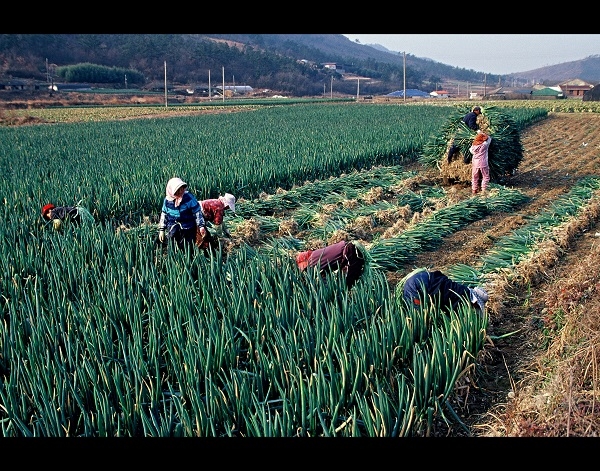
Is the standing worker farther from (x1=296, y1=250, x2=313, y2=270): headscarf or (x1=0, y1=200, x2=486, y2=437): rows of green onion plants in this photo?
(x1=0, y1=200, x2=486, y2=437): rows of green onion plants

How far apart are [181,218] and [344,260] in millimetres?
2024

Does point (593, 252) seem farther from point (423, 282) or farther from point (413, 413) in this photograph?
point (413, 413)

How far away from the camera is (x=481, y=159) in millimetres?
9852

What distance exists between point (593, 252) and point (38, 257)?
583 cm

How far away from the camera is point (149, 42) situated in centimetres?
8238

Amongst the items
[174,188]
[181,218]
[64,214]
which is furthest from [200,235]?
[64,214]

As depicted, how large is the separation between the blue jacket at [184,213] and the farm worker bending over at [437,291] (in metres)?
2.50

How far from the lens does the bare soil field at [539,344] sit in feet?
10.4

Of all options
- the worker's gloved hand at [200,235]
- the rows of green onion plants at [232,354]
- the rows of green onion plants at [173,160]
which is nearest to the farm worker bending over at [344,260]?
the rows of green onion plants at [232,354]

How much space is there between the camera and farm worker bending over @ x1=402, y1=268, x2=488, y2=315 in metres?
4.13

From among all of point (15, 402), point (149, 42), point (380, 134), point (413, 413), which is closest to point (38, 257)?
point (15, 402)

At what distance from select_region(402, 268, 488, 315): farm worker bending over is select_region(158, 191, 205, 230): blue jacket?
8.19 feet

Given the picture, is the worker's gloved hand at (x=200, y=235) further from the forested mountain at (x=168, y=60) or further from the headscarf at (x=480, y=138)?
the forested mountain at (x=168, y=60)
